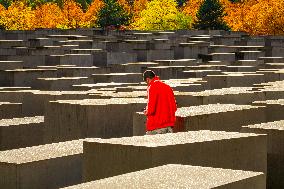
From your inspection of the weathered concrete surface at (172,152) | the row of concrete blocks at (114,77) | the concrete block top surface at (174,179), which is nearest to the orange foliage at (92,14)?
the row of concrete blocks at (114,77)

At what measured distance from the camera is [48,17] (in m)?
86.1

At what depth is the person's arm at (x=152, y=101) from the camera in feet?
32.4

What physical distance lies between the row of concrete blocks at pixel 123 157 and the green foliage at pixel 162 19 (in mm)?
62019

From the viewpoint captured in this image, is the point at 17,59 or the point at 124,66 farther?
the point at 17,59

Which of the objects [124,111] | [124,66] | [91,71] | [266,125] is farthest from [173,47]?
[266,125]

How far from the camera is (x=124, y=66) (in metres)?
22.8

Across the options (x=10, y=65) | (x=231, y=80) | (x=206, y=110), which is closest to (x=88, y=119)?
(x=206, y=110)

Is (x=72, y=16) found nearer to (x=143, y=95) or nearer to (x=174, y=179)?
(x=143, y=95)

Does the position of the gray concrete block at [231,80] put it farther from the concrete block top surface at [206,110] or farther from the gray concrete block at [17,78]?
the concrete block top surface at [206,110]

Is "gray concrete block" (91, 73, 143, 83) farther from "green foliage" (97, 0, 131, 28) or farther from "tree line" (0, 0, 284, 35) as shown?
"green foliage" (97, 0, 131, 28)

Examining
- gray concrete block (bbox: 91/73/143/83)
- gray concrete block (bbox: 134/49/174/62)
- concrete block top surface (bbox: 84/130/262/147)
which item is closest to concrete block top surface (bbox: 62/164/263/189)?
concrete block top surface (bbox: 84/130/262/147)

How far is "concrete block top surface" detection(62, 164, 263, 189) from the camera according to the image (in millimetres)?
5812

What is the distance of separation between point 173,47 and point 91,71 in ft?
29.2

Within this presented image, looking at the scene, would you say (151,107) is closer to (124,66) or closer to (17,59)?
(124,66)
